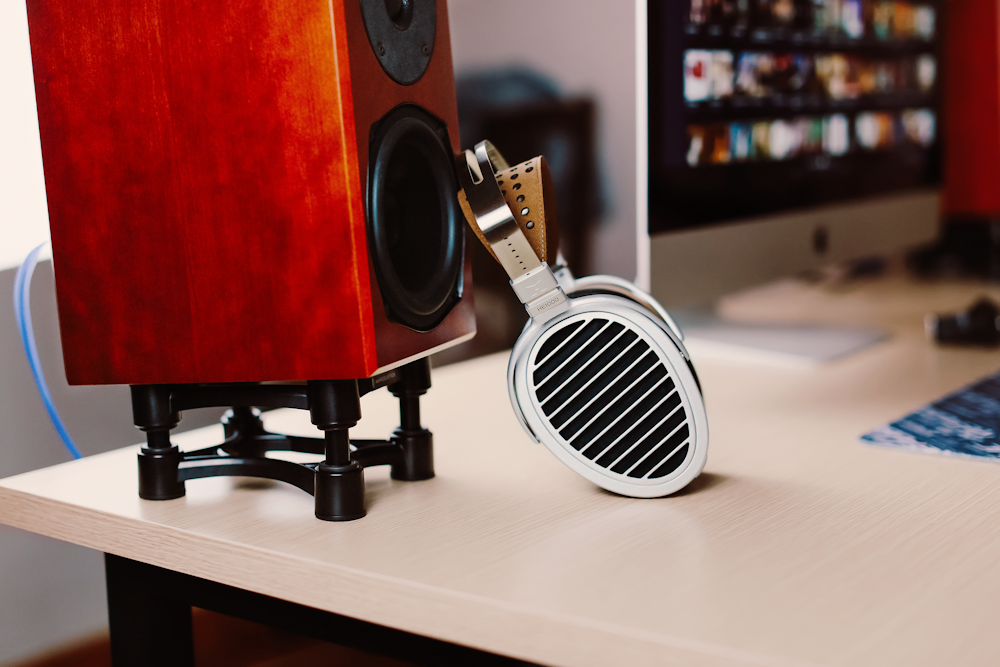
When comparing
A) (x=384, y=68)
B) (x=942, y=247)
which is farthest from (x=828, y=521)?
(x=942, y=247)

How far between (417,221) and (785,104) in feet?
2.31

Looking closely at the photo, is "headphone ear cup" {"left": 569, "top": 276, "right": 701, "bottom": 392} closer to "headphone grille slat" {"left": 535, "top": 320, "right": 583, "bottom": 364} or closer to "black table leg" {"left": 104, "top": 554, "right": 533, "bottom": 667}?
"headphone grille slat" {"left": 535, "top": 320, "right": 583, "bottom": 364}

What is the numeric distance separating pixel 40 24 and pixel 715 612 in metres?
0.52

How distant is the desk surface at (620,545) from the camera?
0.42 metres

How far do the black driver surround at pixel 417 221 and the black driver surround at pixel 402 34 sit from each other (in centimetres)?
3

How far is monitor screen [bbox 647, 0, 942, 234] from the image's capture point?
0.97 m

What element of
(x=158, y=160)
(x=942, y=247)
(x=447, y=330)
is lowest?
(x=942, y=247)

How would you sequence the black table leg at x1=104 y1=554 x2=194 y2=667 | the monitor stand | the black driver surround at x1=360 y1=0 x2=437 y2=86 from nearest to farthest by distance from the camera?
1. the black driver surround at x1=360 y1=0 x2=437 y2=86
2. the black table leg at x1=104 y1=554 x2=194 y2=667
3. the monitor stand

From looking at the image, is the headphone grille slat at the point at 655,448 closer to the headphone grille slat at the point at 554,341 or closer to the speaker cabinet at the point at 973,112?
the headphone grille slat at the point at 554,341

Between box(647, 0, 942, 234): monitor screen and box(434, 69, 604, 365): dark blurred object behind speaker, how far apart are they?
0.65 ft

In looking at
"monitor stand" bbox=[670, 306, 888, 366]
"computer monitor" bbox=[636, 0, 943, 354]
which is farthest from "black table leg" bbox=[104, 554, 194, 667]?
"monitor stand" bbox=[670, 306, 888, 366]

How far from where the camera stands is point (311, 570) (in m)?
0.50

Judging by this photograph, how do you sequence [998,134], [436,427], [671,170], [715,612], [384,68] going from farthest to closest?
[998,134], [671,170], [436,427], [384,68], [715,612]

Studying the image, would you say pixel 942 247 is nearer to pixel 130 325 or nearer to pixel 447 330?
pixel 447 330
